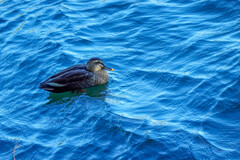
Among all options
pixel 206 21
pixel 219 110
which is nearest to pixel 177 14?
pixel 206 21

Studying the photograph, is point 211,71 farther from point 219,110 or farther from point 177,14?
point 177,14

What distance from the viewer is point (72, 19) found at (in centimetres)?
1370

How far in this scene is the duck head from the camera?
400 inches

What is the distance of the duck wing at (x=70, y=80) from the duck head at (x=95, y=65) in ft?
0.45

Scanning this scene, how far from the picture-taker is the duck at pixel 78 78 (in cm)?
956

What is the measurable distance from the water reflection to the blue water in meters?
0.04

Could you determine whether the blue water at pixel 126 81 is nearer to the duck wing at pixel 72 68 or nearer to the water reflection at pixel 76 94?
the water reflection at pixel 76 94

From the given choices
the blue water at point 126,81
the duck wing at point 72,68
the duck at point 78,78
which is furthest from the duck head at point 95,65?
the blue water at point 126,81

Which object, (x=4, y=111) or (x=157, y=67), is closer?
(x=4, y=111)

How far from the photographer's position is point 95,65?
33.7ft

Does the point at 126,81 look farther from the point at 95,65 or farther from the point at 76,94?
the point at 76,94

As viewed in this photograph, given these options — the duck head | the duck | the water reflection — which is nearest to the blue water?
the water reflection

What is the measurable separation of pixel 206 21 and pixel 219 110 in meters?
4.69

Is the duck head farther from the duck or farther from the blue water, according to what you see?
the blue water
